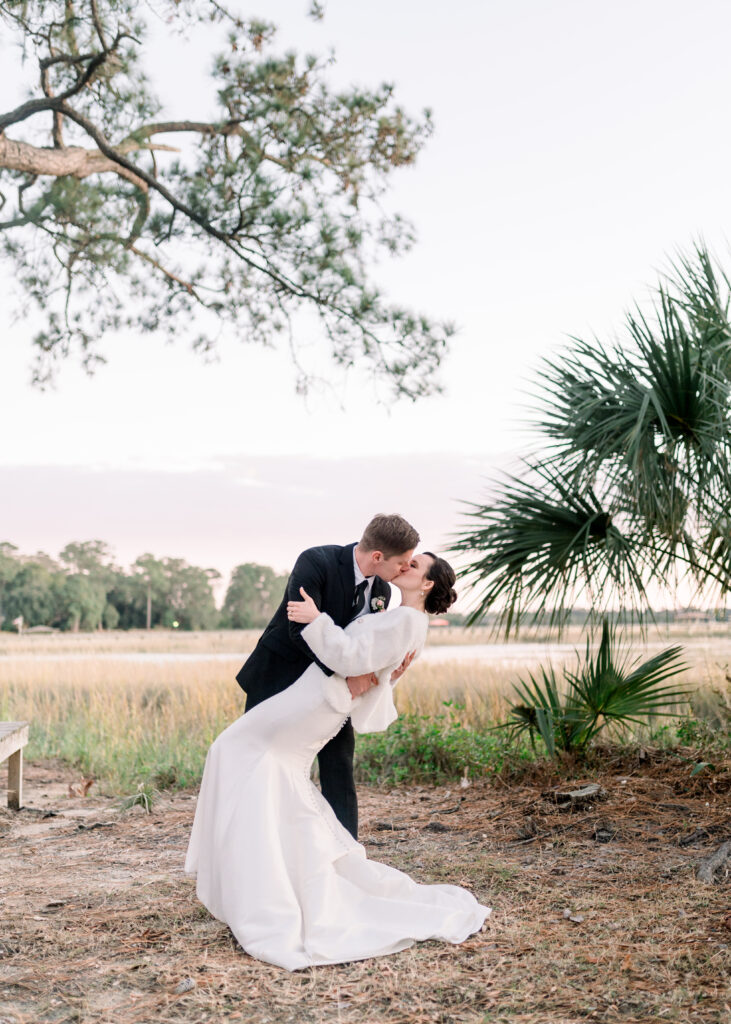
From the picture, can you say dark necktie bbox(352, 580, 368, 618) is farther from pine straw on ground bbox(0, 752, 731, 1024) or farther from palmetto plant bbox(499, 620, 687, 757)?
palmetto plant bbox(499, 620, 687, 757)

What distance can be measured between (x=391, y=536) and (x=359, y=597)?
1.61ft

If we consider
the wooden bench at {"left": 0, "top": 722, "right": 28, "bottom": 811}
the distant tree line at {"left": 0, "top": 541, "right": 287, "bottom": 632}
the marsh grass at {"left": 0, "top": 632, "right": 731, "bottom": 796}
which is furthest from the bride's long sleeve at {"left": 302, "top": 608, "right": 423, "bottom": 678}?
the distant tree line at {"left": 0, "top": 541, "right": 287, "bottom": 632}

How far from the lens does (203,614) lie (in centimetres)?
5453

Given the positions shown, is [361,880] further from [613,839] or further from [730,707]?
[730,707]

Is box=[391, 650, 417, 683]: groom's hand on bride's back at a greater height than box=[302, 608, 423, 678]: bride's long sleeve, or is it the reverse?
box=[302, 608, 423, 678]: bride's long sleeve

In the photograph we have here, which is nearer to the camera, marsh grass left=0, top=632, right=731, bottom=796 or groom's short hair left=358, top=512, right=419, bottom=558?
groom's short hair left=358, top=512, right=419, bottom=558

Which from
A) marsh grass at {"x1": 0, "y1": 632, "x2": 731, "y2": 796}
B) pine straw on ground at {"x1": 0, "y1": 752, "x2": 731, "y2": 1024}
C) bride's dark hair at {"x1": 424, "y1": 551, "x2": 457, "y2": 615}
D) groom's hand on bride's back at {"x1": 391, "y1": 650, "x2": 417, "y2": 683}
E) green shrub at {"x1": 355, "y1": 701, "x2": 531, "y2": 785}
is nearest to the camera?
pine straw on ground at {"x1": 0, "y1": 752, "x2": 731, "y2": 1024}

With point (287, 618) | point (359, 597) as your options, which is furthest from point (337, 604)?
point (287, 618)

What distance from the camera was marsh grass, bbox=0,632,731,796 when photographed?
7.94 meters

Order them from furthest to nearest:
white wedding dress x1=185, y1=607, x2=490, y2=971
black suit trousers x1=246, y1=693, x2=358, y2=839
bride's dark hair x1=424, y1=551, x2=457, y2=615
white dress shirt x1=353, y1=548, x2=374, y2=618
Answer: black suit trousers x1=246, y1=693, x2=358, y2=839, white dress shirt x1=353, y1=548, x2=374, y2=618, bride's dark hair x1=424, y1=551, x2=457, y2=615, white wedding dress x1=185, y1=607, x2=490, y2=971

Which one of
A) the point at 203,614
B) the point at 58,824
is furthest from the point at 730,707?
the point at 203,614

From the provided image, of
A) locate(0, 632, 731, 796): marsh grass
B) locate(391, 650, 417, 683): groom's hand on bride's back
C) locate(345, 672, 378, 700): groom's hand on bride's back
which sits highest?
locate(391, 650, 417, 683): groom's hand on bride's back

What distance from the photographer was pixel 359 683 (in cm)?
400

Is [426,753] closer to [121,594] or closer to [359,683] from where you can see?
[359,683]
